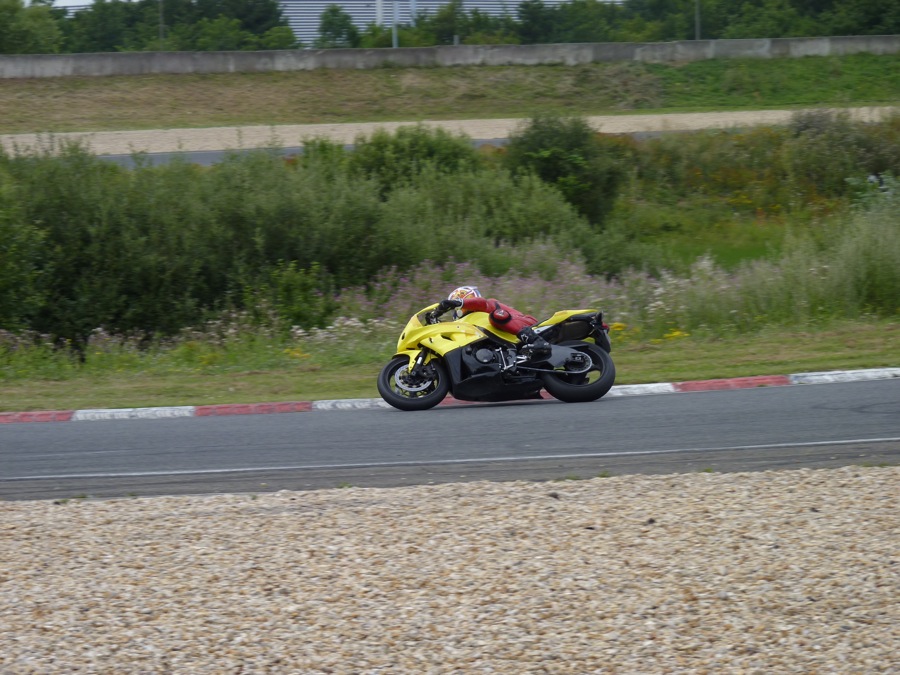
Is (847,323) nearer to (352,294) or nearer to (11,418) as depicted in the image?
(352,294)

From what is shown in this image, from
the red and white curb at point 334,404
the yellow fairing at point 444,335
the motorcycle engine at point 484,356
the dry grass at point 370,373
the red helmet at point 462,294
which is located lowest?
the dry grass at point 370,373

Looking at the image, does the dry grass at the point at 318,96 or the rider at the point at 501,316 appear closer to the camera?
the rider at the point at 501,316

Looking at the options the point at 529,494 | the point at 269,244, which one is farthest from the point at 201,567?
the point at 269,244

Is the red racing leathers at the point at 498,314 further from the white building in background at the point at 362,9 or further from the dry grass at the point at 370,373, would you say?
the white building in background at the point at 362,9

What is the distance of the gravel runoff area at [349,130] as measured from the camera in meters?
33.2

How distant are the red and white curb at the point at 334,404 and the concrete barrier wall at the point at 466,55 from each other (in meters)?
32.2

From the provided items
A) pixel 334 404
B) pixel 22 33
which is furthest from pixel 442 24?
pixel 334 404

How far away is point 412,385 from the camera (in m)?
11.4

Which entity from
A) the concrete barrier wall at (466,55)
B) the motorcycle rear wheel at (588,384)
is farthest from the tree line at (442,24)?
the motorcycle rear wheel at (588,384)

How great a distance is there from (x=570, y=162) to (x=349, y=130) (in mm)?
10280

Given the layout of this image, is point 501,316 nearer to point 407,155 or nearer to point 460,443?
point 460,443

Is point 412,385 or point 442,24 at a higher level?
point 442,24

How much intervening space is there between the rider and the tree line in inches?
1740

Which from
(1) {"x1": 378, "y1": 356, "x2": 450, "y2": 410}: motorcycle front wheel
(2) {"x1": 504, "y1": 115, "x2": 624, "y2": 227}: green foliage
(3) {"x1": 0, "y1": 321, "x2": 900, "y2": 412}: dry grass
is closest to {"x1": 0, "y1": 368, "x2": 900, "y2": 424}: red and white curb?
(3) {"x1": 0, "y1": 321, "x2": 900, "y2": 412}: dry grass
